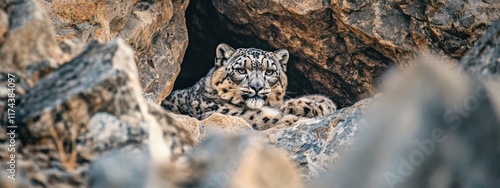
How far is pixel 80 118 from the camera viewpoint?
130 inches

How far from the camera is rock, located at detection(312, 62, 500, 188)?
2.82m

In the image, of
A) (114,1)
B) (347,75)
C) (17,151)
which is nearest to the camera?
(17,151)

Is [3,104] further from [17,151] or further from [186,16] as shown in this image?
[186,16]

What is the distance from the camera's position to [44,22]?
11.8ft

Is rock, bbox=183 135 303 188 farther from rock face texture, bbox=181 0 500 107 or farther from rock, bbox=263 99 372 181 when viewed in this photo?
rock face texture, bbox=181 0 500 107

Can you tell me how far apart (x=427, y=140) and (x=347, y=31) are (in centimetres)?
559

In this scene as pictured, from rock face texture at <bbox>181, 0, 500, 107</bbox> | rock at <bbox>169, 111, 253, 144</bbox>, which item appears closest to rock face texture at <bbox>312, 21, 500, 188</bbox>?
rock at <bbox>169, 111, 253, 144</bbox>

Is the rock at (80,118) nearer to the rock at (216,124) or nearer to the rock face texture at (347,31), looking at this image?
the rock at (216,124)

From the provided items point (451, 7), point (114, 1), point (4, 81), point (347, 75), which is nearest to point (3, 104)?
point (4, 81)

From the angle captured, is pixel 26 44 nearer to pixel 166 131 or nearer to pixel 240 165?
pixel 166 131

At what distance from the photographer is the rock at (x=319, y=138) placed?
20.3 feet

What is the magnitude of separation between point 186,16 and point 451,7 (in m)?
3.02

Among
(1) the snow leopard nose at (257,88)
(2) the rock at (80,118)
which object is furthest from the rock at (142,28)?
(2) the rock at (80,118)

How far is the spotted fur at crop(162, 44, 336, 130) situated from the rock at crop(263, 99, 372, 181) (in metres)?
1.66
